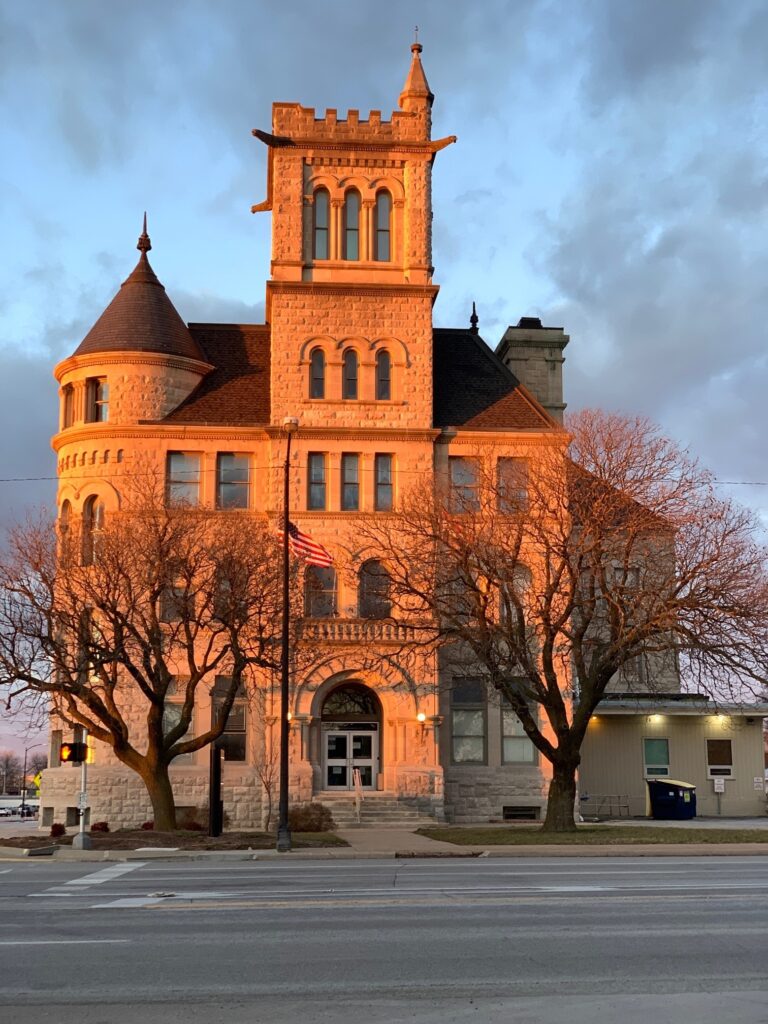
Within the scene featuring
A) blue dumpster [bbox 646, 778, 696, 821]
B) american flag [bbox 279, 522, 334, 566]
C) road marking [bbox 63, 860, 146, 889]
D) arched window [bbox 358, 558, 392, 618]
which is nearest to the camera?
road marking [bbox 63, 860, 146, 889]

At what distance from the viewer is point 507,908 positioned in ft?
48.0

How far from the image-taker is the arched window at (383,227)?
43656 mm

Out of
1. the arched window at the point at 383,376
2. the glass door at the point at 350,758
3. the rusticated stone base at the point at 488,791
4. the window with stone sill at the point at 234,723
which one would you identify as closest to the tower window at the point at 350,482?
the arched window at the point at 383,376

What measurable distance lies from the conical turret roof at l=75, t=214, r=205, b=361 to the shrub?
51.2ft

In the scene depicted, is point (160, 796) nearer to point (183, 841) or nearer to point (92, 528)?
point (183, 841)

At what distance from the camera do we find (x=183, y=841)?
2964 centimetres

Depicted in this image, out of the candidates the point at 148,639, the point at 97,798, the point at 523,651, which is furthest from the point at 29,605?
the point at 523,651

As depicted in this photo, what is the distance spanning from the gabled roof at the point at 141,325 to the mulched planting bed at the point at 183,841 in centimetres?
1702

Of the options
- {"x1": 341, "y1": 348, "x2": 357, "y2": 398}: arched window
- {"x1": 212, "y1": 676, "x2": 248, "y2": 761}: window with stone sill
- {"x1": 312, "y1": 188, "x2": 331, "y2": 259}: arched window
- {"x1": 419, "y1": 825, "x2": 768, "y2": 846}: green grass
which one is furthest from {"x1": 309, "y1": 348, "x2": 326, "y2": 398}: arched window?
{"x1": 419, "y1": 825, "x2": 768, "y2": 846}: green grass

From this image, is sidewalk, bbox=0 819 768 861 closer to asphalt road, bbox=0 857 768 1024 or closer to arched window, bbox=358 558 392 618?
asphalt road, bbox=0 857 768 1024

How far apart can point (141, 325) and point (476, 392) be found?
11725mm

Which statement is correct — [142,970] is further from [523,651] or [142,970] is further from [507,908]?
[523,651]

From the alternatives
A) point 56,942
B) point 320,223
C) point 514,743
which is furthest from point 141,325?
point 56,942

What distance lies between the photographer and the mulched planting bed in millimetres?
28547
